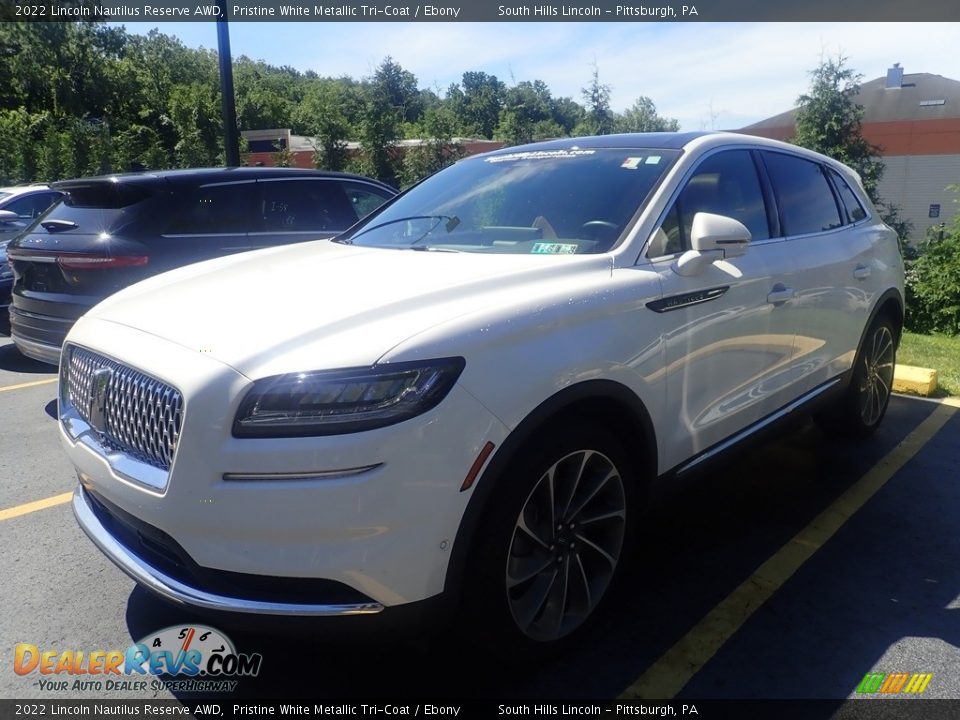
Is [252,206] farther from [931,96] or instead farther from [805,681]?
[931,96]

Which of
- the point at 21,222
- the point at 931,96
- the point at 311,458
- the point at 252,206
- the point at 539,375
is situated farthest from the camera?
the point at 931,96

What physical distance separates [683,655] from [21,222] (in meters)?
9.63

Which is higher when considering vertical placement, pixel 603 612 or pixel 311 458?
pixel 311 458

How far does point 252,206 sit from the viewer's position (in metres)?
6.07

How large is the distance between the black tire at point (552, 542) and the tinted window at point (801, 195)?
1914 mm

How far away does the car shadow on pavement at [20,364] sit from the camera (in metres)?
7.05

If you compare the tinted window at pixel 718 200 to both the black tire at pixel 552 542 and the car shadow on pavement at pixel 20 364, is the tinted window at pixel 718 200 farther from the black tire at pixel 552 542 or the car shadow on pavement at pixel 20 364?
the car shadow on pavement at pixel 20 364

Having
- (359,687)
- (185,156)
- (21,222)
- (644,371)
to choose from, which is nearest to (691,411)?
(644,371)

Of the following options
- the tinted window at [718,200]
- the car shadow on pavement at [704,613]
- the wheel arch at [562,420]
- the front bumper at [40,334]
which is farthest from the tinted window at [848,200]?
the front bumper at [40,334]

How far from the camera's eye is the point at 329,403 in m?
2.00

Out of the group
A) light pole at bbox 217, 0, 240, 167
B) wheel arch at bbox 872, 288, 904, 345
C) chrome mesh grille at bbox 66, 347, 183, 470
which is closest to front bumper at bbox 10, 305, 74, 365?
chrome mesh grille at bbox 66, 347, 183, 470

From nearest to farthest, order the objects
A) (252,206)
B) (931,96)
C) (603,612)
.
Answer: (603,612) → (252,206) → (931,96)

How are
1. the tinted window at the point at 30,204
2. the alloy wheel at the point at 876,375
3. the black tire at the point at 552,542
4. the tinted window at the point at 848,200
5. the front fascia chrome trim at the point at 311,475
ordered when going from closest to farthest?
1. the front fascia chrome trim at the point at 311,475
2. the black tire at the point at 552,542
3. the tinted window at the point at 848,200
4. the alloy wheel at the point at 876,375
5. the tinted window at the point at 30,204

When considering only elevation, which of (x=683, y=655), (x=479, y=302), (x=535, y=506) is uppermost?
(x=479, y=302)
